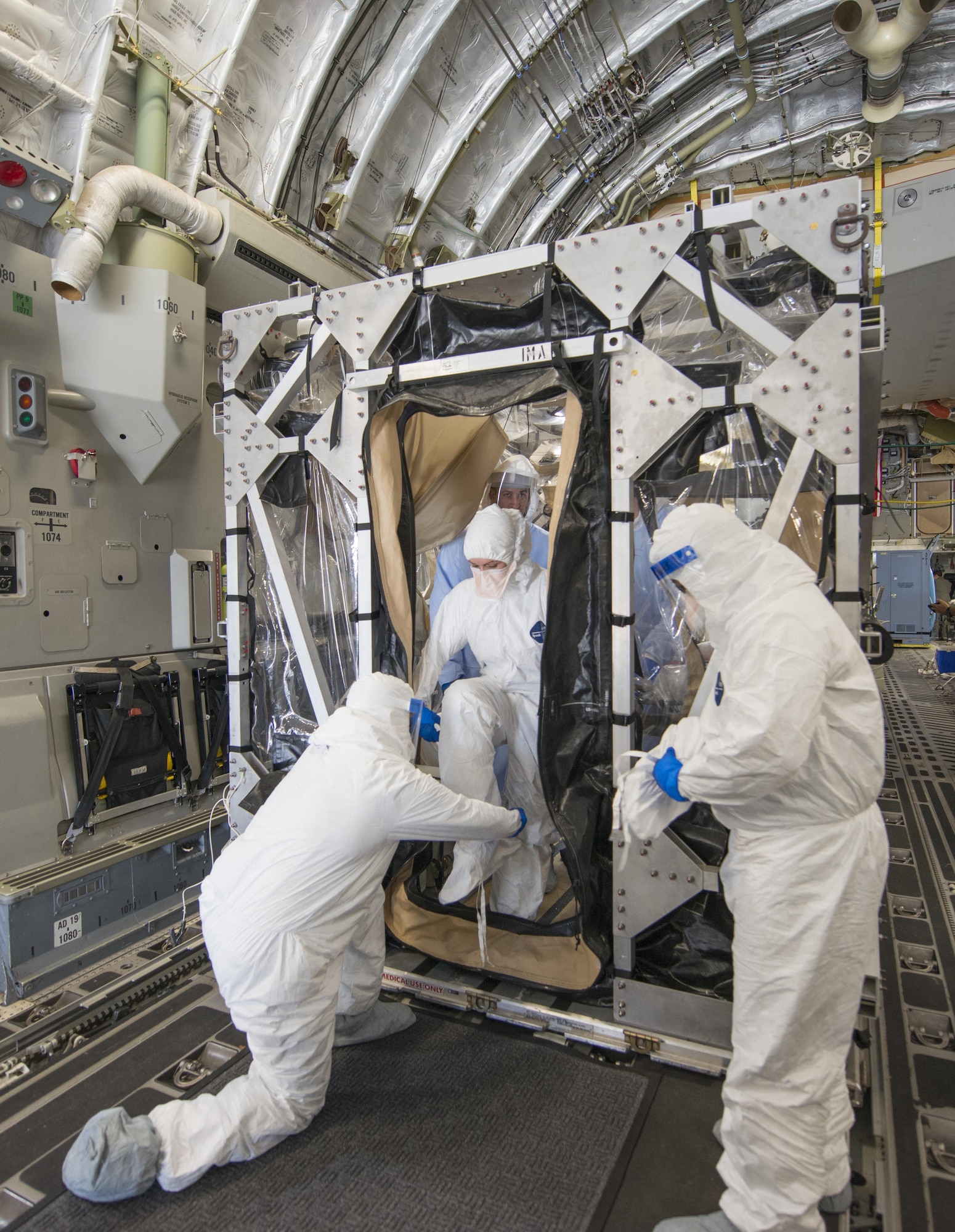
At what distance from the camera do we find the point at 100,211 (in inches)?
139

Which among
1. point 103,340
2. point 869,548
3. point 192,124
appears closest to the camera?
point 869,548

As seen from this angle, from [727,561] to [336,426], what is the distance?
186cm

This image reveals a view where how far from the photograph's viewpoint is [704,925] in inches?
97.8

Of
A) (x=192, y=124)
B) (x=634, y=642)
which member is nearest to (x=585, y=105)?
(x=192, y=124)

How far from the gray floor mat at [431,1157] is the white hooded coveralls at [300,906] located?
0.10 meters

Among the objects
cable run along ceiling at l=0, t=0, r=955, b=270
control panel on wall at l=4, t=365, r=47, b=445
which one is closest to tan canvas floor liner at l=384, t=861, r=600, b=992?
control panel on wall at l=4, t=365, r=47, b=445

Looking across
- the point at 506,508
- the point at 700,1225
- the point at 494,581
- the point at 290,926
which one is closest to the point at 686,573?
the point at 494,581

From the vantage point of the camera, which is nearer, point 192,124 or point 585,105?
point 192,124

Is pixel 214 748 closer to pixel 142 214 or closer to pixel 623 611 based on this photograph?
pixel 623 611

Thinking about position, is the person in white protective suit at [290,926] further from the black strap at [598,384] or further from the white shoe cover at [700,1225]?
the black strap at [598,384]

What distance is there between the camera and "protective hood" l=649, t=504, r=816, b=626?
191 cm

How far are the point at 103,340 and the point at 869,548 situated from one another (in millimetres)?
3815

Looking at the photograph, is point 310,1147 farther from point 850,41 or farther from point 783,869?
point 850,41

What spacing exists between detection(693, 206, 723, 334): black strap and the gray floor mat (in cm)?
255
